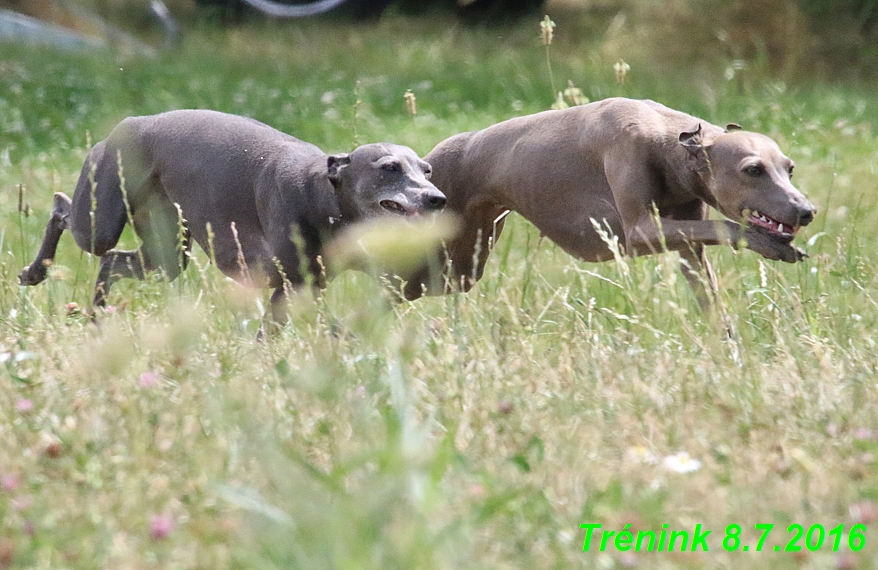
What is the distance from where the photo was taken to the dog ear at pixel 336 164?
474cm

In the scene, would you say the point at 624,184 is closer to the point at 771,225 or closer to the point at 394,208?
the point at 771,225

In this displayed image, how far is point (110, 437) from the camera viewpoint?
3037 mm

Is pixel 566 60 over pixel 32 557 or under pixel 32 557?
under

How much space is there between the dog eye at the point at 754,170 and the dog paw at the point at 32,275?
307cm

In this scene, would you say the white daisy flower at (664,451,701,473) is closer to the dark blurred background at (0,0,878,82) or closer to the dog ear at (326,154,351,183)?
the dog ear at (326,154,351,183)

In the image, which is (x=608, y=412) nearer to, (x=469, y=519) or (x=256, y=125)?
(x=469, y=519)

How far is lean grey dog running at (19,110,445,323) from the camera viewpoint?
187 inches

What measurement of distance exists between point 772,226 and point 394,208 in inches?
54.7

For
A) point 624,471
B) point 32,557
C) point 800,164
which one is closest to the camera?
point 32,557

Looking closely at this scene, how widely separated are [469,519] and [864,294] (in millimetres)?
2739

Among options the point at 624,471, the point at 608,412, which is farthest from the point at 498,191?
the point at 624,471

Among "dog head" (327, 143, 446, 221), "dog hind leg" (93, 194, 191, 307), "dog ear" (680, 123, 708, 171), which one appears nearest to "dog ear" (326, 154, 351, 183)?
"dog head" (327, 143, 446, 221)

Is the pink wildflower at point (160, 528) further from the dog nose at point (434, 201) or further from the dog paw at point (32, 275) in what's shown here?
the dog paw at point (32, 275)

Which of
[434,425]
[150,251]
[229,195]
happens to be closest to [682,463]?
[434,425]
